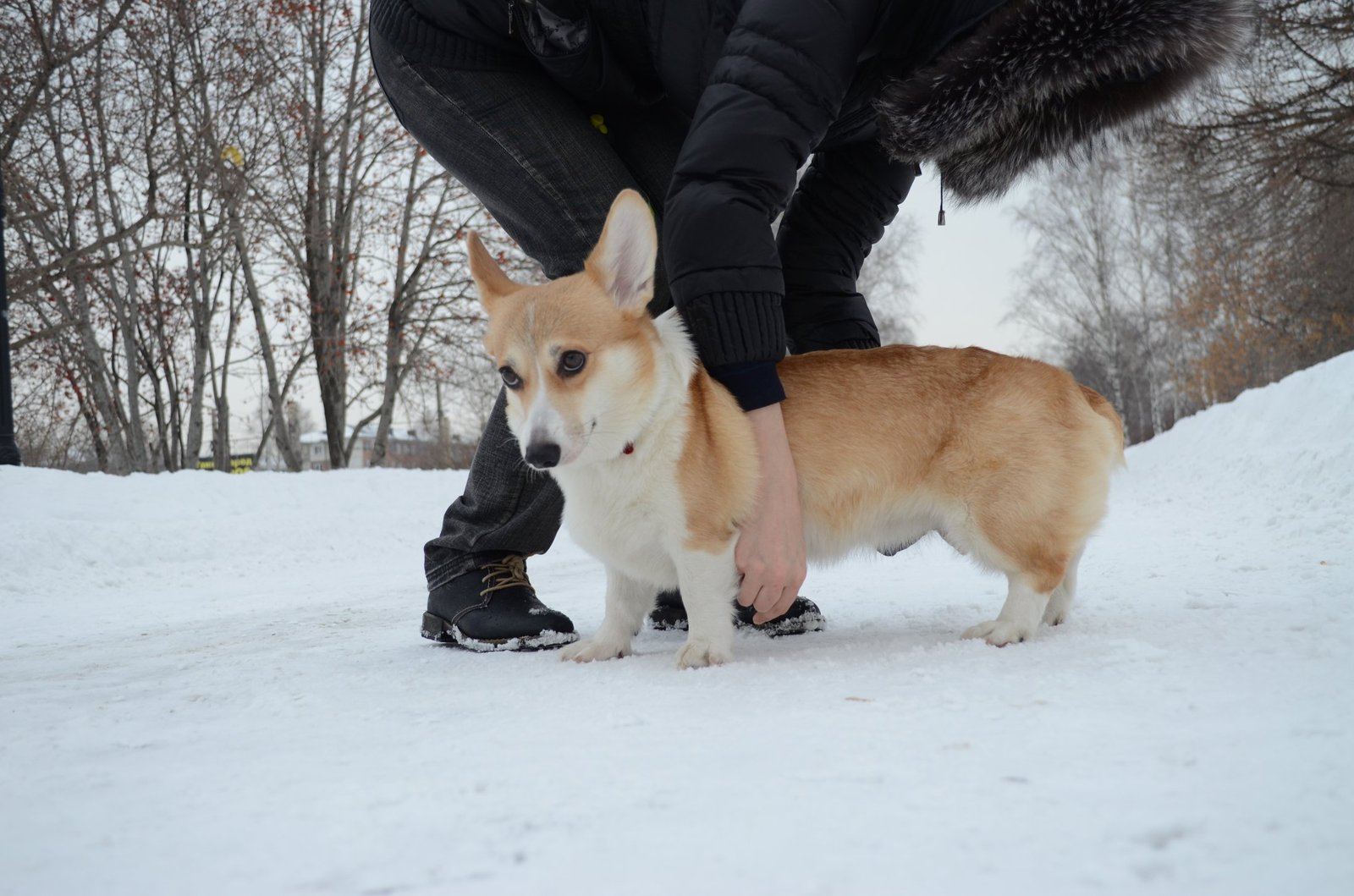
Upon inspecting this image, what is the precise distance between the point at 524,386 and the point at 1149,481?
721 centimetres

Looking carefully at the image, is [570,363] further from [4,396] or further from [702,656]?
[4,396]

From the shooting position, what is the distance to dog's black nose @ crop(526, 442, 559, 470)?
2037mm

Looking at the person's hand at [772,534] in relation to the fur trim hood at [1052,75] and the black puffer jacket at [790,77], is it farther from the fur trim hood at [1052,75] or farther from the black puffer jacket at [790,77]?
the fur trim hood at [1052,75]

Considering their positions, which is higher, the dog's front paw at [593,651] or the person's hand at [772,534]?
the person's hand at [772,534]

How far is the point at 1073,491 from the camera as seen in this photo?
236cm

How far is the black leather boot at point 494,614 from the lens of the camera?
2.54m

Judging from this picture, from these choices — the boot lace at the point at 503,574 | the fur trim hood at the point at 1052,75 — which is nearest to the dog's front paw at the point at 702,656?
the boot lace at the point at 503,574

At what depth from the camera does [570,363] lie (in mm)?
2219

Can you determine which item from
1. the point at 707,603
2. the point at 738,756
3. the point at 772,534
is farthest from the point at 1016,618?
the point at 738,756

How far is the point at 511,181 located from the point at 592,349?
749mm

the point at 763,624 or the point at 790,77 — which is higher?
the point at 790,77

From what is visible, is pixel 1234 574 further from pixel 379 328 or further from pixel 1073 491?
pixel 379 328

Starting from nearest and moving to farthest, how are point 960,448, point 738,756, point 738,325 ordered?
point 738,756
point 738,325
point 960,448

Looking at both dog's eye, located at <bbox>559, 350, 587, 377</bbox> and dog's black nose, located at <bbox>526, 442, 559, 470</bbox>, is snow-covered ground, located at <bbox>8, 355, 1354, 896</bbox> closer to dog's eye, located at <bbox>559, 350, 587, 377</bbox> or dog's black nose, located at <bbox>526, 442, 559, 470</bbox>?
dog's black nose, located at <bbox>526, 442, 559, 470</bbox>
